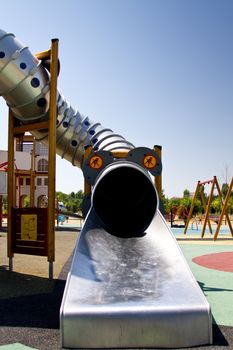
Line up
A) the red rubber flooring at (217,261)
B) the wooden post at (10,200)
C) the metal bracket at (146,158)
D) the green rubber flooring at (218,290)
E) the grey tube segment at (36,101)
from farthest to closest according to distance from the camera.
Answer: the red rubber flooring at (217,261) < the wooden post at (10,200) < the grey tube segment at (36,101) < the metal bracket at (146,158) < the green rubber flooring at (218,290)

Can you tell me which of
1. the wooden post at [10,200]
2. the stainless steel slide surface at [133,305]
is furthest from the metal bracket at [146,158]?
the wooden post at [10,200]

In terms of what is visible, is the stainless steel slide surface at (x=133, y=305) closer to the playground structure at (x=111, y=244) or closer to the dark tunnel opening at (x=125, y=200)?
the playground structure at (x=111, y=244)

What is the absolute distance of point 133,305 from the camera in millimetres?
4145

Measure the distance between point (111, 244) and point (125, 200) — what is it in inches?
71.7

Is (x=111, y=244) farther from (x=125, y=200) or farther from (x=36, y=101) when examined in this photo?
(x=36, y=101)

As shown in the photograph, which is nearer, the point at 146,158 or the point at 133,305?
the point at 133,305

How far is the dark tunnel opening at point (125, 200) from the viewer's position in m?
7.05

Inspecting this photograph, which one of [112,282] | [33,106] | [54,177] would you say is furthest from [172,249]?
[33,106]

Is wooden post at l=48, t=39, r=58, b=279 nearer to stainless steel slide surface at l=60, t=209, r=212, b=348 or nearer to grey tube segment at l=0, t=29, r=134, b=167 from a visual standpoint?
grey tube segment at l=0, t=29, r=134, b=167

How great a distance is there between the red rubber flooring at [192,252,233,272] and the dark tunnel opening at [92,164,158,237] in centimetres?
274

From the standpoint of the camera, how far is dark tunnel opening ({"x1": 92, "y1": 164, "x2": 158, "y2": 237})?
7.05 m

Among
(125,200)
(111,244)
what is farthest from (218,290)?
(125,200)

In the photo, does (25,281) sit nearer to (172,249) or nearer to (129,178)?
(129,178)

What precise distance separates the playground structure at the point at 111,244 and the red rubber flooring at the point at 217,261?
2.87 m
